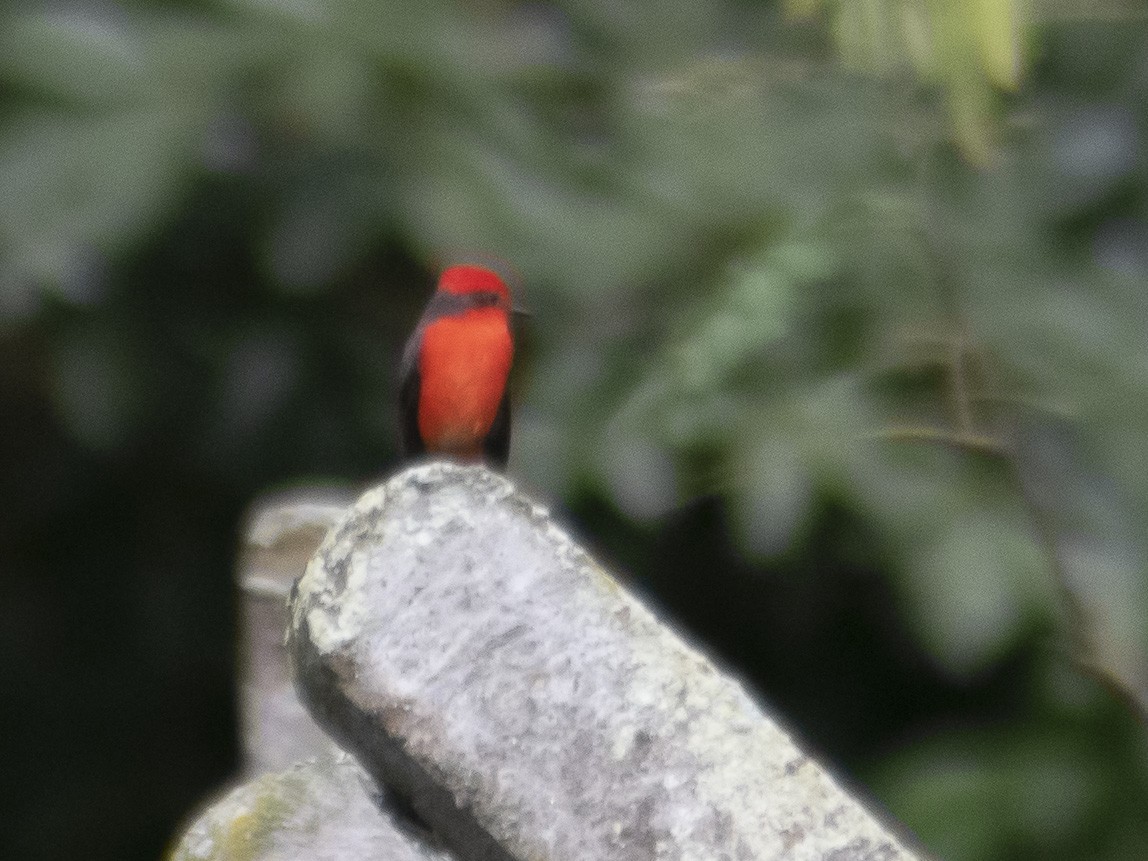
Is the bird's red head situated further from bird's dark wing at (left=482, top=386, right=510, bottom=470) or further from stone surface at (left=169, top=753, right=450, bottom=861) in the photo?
stone surface at (left=169, top=753, right=450, bottom=861)

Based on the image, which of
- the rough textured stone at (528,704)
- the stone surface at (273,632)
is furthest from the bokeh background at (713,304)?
the rough textured stone at (528,704)

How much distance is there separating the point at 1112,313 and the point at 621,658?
97.6 inches

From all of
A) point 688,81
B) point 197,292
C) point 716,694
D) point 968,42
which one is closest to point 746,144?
point 688,81

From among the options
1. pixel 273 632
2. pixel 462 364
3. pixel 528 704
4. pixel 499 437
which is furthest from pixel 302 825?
pixel 499 437

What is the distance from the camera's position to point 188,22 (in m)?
3.55

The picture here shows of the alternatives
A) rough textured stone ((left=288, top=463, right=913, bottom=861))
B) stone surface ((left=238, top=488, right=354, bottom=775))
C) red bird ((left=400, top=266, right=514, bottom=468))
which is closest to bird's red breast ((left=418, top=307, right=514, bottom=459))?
red bird ((left=400, top=266, right=514, bottom=468))

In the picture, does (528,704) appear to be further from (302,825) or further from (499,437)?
(499,437)

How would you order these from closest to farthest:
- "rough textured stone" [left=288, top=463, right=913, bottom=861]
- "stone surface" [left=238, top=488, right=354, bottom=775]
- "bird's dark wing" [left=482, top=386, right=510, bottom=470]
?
"rough textured stone" [left=288, top=463, right=913, bottom=861], "stone surface" [left=238, top=488, right=354, bottom=775], "bird's dark wing" [left=482, top=386, right=510, bottom=470]

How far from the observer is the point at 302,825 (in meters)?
1.08

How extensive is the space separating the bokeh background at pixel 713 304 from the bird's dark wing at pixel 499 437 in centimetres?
21

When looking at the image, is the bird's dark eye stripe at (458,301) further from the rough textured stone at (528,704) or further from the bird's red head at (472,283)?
the rough textured stone at (528,704)

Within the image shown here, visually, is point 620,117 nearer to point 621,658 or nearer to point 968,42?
point 968,42

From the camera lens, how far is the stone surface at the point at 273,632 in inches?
77.0

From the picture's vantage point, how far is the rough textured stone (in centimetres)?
105
